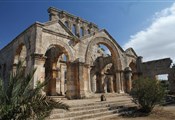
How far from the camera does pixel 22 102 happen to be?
4629mm

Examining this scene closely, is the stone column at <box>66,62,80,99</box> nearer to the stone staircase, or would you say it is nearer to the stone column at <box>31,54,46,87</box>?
the stone column at <box>31,54,46,87</box>

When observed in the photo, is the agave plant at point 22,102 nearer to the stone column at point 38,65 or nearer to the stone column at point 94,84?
the stone column at point 38,65

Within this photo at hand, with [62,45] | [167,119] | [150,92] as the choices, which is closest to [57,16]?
[62,45]

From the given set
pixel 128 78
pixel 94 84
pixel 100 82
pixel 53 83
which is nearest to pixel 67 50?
pixel 53 83

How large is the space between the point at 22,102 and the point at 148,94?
806cm

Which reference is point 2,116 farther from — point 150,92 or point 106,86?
point 106,86

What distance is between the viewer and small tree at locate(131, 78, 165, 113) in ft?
34.4

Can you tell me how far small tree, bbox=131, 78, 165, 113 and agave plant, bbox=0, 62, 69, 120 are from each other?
7137 millimetres

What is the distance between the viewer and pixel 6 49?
17047mm

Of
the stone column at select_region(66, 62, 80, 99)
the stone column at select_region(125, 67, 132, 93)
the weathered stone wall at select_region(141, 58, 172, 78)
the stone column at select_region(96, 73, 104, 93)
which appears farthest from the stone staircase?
the stone column at select_region(96, 73, 104, 93)

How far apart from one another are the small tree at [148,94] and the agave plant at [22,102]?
281 inches

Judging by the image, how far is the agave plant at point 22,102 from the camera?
176 inches

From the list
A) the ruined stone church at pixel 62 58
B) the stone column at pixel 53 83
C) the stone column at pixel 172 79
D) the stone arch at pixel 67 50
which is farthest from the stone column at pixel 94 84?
the stone arch at pixel 67 50

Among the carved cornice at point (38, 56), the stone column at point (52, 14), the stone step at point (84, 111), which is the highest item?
the stone column at point (52, 14)
